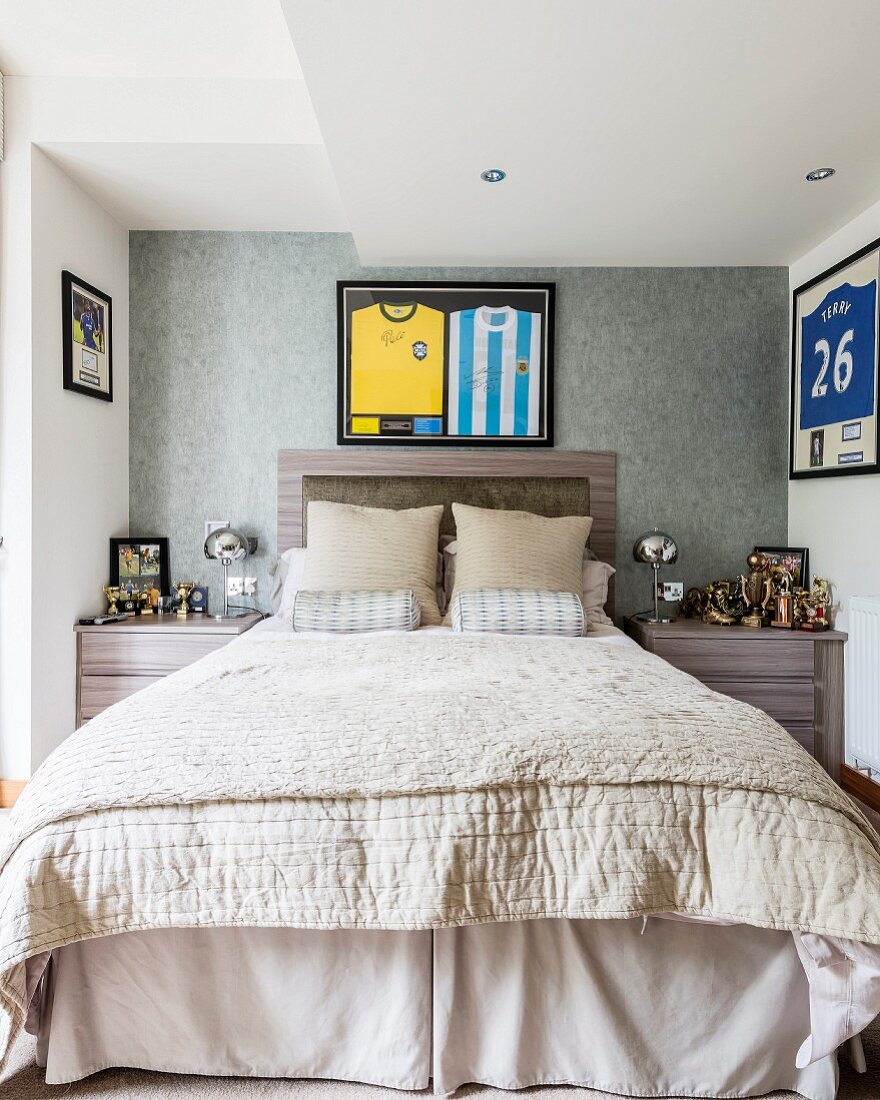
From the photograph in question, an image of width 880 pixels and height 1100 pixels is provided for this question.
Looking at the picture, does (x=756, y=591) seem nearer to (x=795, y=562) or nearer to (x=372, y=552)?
(x=795, y=562)

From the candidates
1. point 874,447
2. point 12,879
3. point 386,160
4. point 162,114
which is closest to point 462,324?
point 386,160

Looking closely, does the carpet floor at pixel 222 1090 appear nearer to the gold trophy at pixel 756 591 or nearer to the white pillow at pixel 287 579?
the white pillow at pixel 287 579

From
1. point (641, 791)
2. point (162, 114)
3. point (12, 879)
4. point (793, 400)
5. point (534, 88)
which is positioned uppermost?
point (162, 114)

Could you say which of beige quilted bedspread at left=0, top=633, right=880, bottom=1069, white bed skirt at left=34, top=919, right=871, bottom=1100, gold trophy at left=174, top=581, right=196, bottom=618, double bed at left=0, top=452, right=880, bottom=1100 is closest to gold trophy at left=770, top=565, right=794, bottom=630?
double bed at left=0, top=452, right=880, bottom=1100

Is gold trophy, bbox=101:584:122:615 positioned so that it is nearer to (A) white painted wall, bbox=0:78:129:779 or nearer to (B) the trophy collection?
(A) white painted wall, bbox=0:78:129:779

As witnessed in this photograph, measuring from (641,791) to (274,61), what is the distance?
2661mm

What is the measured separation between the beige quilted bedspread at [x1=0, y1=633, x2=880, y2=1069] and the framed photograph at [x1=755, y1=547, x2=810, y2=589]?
225cm

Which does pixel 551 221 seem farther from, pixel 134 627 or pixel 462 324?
pixel 134 627

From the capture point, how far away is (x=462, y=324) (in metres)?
3.70

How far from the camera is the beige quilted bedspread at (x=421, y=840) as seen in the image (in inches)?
53.0

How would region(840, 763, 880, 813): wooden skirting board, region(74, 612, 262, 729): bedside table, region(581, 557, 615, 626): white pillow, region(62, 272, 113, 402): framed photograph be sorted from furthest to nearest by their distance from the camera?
region(581, 557, 615, 626): white pillow → region(74, 612, 262, 729): bedside table → region(62, 272, 113, 402): framed photograph → region(840, 763, 880, 813): wooden skirting board

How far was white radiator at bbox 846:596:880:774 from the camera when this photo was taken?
297cm

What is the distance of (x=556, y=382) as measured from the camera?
12.2 ft

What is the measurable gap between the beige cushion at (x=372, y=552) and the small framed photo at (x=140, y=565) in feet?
2.66
